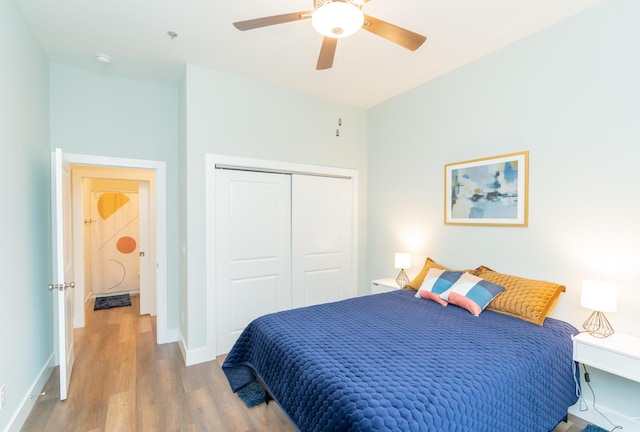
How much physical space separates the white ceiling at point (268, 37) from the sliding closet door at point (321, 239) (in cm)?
124

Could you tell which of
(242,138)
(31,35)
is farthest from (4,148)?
(242,138)

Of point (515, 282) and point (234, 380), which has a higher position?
point (515, 282)

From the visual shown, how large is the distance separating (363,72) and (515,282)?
2.39 metres

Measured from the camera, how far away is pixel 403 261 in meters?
3.41

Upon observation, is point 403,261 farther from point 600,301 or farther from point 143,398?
point 143,398

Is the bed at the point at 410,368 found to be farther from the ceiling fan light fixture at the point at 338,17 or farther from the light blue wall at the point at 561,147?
the ceiling fan light fixture at the point at 338,17

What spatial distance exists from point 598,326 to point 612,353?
0.35m

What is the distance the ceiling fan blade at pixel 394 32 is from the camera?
172 cm

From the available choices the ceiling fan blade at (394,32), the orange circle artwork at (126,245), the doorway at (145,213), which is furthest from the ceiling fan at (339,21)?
the orange circle artwork at (126,245)

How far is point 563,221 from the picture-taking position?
2.33 metres

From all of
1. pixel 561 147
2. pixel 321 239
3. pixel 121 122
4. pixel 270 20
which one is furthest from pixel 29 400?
pixel 561 147

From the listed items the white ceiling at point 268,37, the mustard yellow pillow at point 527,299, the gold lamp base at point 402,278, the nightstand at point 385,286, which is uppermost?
the white ceiling at point 268,37

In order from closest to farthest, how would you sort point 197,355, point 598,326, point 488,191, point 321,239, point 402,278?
1. point 598,326
2. point 488,191
3. point 197,355
4. point 402,278
5. point 321,239

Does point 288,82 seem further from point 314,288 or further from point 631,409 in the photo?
point 631,409
